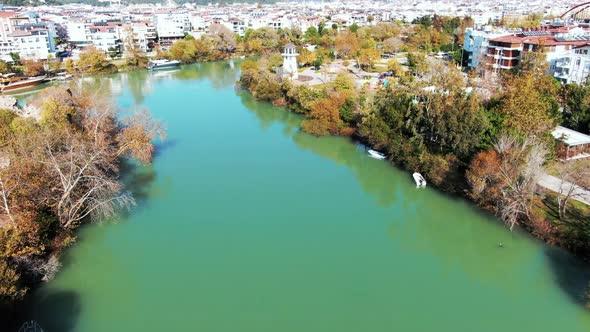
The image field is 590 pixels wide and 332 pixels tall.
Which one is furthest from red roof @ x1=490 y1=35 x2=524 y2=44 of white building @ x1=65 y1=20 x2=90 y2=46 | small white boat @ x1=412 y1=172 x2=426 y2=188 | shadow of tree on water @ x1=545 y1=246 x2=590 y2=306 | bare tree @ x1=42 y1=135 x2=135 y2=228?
white building @ x1=65 y1=20 x2=90 y2=46

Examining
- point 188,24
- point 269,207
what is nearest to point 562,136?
point 269,207

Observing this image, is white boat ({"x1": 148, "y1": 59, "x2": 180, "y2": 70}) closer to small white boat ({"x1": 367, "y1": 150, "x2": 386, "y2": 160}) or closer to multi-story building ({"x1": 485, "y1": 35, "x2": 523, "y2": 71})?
multi-story building ({"x1": 485, "y1": 35, "x2": 523, "y2": 71})

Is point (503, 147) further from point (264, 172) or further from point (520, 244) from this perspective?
point (264, 172)

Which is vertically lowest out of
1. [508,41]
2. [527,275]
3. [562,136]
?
[527,275]

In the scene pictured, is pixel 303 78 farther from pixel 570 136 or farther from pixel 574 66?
pixel 570 136

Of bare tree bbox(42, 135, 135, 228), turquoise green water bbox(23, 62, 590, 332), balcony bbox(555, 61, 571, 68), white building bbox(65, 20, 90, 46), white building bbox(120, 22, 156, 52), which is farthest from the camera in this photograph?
white building bbox(65, 20, 90, 46)

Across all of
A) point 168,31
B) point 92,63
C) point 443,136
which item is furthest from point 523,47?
point 168,31
